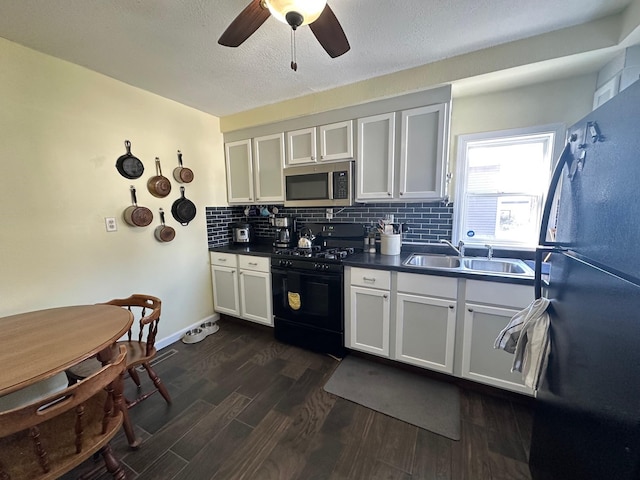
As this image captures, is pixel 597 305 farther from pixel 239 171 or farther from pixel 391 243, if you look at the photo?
pixel 239 171

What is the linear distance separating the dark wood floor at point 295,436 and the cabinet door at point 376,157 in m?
1.64

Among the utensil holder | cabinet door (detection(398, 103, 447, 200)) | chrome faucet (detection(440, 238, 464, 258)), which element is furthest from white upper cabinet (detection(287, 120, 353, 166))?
chrome faucet (detection(440, 238, 464, 258))

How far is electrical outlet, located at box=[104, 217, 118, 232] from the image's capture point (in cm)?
215

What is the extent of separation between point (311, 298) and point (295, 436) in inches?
42.6

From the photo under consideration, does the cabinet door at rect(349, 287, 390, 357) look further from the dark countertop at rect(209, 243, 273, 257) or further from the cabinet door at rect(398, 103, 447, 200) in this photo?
the dark countertop at rect(209, 243, 273, 257)

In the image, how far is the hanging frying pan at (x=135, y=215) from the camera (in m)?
2.25

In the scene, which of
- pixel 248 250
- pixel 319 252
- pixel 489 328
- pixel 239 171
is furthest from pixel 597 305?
pixel 239 171

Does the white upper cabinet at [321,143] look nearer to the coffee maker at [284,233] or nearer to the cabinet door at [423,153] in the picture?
the cabinet door at [423,153]

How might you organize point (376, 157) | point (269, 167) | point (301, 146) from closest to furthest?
point (376, 157)
point (301, 146)
point (269, 167)

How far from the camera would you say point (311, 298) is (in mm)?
2447

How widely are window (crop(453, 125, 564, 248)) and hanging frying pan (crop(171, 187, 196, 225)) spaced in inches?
105

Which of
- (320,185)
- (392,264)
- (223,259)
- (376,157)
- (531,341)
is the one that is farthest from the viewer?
(223,259)

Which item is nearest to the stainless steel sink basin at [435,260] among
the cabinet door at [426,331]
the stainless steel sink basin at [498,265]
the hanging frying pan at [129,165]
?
the stainless steel sink basin at [498,265]

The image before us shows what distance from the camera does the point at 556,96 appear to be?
1.98 m
